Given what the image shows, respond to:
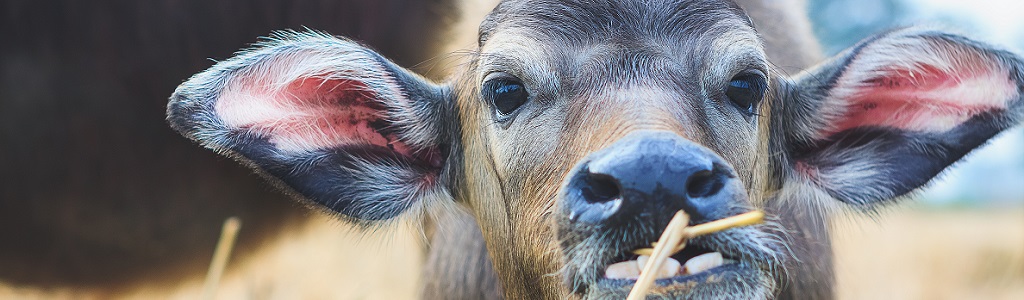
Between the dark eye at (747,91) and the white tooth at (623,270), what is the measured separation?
914 mm

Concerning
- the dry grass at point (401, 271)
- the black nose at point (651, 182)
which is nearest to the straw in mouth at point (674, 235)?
the black nose at point (651, 182)

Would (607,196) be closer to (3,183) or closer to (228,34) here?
(228,34)

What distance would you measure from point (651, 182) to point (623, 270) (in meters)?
0.37

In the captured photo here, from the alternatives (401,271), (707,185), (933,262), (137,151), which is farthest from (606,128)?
(933,262)

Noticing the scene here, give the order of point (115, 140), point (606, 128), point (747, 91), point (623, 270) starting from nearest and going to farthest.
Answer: point (623, 270) → point (606, 128) → point (747, 91) → point (115, 140)

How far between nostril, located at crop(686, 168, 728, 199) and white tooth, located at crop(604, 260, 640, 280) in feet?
1.01

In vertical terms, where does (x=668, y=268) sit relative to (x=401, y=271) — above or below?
above

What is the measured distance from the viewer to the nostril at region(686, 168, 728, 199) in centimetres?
281

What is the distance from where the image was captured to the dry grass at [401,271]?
6.28 meters

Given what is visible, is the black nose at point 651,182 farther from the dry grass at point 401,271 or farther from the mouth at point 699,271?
the dry grass at point 401,271

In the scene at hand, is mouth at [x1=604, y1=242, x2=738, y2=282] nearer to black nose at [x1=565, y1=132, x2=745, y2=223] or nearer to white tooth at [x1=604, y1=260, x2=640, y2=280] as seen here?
white tooth at [x1=604, y1=260, x2=640, y2=280]

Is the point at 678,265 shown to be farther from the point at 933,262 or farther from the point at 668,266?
the point at 933,262

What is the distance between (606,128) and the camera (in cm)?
312

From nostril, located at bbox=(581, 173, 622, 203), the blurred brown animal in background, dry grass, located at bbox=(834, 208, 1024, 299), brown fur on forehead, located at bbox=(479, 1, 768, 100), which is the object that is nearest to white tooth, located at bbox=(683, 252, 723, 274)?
nostril, located at bbox=(581, 173, 622, 203)
